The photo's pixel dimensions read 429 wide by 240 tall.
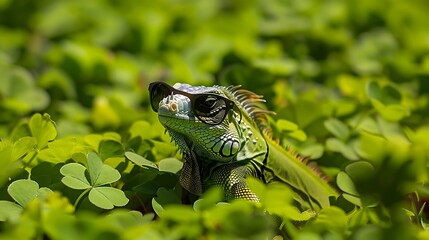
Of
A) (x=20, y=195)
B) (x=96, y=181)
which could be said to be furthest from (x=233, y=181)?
(x=20, y=195)

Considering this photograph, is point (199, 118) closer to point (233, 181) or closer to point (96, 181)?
point (233, 181)

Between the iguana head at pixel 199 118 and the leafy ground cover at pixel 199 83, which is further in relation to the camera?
the iguana head at pixel 199 118

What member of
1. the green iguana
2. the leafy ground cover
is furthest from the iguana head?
the leafy ground cover

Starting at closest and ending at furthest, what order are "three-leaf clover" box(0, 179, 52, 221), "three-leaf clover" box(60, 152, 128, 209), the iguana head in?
"three-leaf clover" box(0, 179, 52, 221) → "three-leaf clover" box(60, 152, 128, 209) → the iguana head

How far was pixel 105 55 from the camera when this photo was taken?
4.86 meters

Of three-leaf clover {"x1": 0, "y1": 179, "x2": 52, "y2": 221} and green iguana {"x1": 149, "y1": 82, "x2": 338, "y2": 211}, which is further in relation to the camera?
green iguana {"x1": 149, "y1": 82, "x2": 338, "y2": 211}

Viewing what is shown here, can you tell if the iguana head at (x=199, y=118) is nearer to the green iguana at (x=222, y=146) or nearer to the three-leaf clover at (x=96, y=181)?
the green iguana at (x=222, y=146)

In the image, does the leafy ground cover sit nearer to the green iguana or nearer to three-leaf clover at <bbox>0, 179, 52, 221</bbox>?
three-leaf clover at <bbox>0, 179, 52, 221</bbox>

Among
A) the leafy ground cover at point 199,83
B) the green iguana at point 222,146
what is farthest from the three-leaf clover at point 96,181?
the green iguana at point 222,146

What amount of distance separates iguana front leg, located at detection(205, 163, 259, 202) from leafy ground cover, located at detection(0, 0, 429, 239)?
0.13 meters

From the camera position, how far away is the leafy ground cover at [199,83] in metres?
2.07

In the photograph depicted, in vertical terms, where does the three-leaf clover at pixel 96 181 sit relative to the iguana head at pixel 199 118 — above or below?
below

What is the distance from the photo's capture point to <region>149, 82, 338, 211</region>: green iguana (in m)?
2.58

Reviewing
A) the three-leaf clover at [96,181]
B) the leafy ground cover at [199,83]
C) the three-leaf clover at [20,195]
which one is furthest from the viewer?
the three-leaf clover at [96,181]
